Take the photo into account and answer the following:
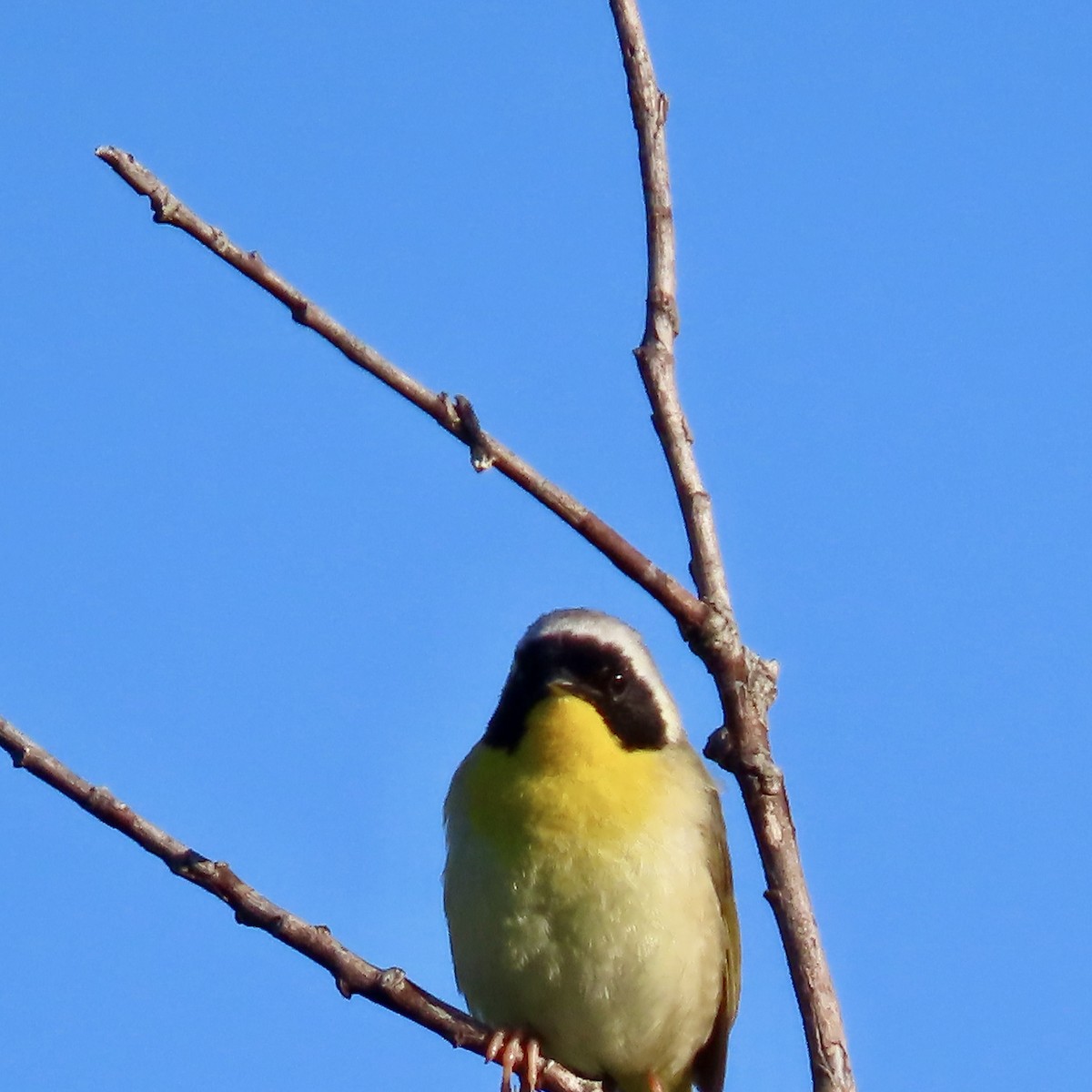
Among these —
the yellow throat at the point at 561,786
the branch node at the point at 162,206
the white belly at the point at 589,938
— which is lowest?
the branch node at the point at 162,206

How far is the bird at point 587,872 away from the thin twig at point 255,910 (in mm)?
1687

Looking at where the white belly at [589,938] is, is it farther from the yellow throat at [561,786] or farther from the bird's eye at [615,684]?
the bird's eye at [615,684]

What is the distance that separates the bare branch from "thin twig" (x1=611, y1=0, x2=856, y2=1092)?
0.34m

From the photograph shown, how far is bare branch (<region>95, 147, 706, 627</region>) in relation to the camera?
3.09 meters

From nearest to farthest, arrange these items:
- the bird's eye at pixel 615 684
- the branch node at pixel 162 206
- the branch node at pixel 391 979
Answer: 1. the branch node at pixel 162 206
2. the branch node at pixel 391 979
3. the bird's eye at pixel 615 684

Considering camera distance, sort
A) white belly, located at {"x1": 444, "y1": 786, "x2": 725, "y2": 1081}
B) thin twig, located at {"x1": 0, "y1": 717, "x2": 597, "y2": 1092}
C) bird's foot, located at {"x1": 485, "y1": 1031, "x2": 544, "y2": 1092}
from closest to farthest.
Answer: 1. thin twig, located at {"x1": 0, "y1": 717, "x2": 597, "y2": 1092}
2. bird's foot, located at {"x1": 485, "y1": 1031, "x2": 544, "y2": 1092}
3. white belly, located at {"x1": 444, "y1": 786, "x2": 725, "y2": 1081}

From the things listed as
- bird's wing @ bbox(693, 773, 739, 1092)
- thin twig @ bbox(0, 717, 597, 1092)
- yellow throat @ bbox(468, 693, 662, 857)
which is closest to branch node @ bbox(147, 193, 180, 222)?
thin twig @ bbox(0, 717, 597, 1092)

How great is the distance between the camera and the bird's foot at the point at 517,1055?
17.1ft

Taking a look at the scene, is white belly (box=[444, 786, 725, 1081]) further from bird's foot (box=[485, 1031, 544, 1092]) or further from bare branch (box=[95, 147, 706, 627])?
bare branch (box=[95, 147, 706, 627])

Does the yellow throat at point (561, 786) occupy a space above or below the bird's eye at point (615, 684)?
below

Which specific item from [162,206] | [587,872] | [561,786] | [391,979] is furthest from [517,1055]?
[162,206]

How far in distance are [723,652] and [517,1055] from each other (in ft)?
9.84

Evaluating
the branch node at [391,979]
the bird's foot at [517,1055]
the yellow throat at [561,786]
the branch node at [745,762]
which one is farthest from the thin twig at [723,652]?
the yellow throat at [561,786]

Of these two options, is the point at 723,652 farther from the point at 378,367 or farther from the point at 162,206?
the point at 162,206
